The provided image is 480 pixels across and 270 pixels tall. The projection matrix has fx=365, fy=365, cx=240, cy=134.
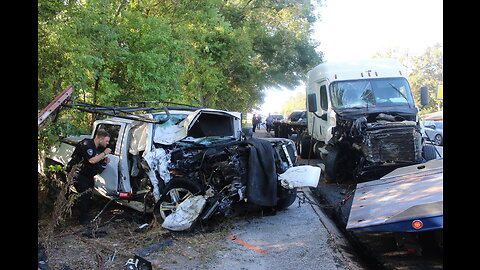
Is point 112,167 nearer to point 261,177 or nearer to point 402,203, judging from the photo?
point 261,177

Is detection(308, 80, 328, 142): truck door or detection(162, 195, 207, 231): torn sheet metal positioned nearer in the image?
detection(162, 195, 207, 231): torn sheet metal

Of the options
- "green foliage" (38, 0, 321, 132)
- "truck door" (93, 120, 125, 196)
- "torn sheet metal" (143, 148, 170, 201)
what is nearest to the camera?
"torn sheet metal" (143, 148, 170, 201)

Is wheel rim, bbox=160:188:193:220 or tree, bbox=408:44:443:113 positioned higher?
tree, bbox=408:44:443:113

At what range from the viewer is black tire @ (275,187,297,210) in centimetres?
608

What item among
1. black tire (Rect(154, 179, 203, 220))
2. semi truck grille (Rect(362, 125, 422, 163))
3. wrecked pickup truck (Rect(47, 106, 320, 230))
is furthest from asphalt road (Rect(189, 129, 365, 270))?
semi truck grille (Rect(362, 125, 422, 163))

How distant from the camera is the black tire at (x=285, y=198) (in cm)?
608

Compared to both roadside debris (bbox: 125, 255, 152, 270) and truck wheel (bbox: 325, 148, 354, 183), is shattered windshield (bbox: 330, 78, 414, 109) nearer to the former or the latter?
truck wheel (bbox: 325, 148, 354, 183)

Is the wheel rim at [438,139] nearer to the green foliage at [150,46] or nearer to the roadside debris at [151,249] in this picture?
the green foliage at [150,46]

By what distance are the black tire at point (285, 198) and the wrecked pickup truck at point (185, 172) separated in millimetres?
50

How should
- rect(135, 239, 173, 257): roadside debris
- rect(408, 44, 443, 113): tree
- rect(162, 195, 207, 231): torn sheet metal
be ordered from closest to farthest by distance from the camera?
1. rect(135, 239, 173, 257): roadside debris
2. rect(162, 195, 207, 231): torn sheet metal
3. rect(408, 44, 443, 113): tree

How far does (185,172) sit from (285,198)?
184cm

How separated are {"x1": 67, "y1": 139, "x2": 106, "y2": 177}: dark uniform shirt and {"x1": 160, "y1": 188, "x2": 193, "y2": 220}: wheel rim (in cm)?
121
